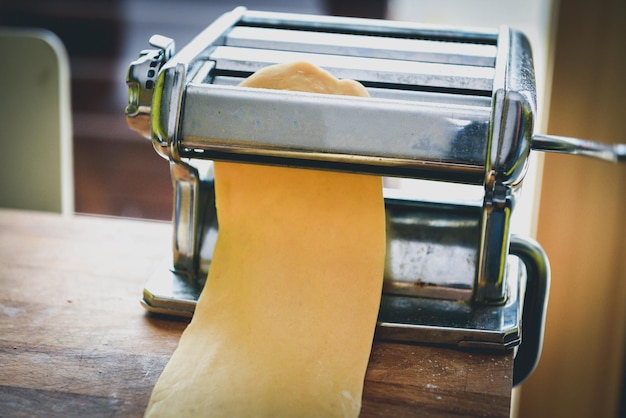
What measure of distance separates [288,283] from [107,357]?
0.24 meters

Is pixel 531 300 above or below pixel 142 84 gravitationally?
below

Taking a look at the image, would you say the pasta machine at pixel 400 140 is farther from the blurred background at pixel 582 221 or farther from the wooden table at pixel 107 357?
the blurred background at pixel 582 221

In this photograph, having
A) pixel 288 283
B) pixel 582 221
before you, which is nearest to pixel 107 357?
pixel 288 283

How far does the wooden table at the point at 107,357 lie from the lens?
0.87 m

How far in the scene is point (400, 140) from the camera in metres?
0.91

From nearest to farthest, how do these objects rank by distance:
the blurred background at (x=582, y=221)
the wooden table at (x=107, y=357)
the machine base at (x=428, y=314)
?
the wooden table at (x=107, y=357), the machine base at (x=428, y=314), the blurred background at (x=582, y=221)

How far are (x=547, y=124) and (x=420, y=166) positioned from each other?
0.79 metres

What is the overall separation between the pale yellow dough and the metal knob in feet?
0.37

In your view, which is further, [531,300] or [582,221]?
[582,221]

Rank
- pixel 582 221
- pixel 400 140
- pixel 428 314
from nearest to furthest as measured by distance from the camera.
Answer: pixel 400 140
pixel 428 314
pixel 582 221

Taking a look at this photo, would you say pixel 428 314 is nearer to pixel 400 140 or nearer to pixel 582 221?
pixel 400 140

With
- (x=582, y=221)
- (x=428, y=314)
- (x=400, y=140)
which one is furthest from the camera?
(x=582, y=221)

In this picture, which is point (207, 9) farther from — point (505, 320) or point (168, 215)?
point (505, 320)

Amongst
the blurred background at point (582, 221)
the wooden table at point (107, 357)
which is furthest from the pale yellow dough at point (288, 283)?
the blurred background at point (582, 221)
